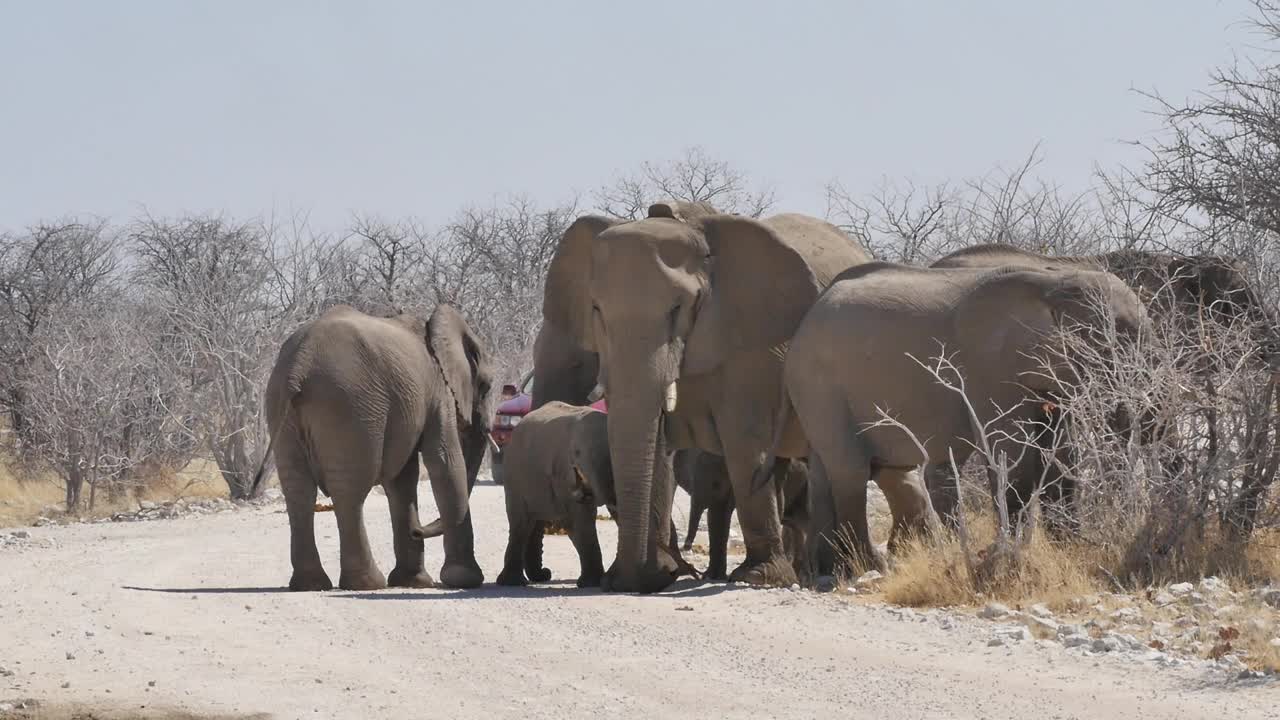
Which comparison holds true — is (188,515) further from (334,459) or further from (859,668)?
(859,668)

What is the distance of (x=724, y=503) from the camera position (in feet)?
53.1

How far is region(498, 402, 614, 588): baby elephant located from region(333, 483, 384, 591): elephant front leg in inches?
47.0

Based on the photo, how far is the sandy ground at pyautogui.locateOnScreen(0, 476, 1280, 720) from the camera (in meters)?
8.95

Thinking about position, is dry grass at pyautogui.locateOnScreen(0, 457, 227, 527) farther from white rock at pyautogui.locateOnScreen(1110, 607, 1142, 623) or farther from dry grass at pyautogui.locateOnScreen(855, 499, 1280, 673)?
white rock at pyautogui.locateOnScreen(1110, 607, 1142, 623)

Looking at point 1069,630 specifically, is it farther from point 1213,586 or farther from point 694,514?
point 694,514

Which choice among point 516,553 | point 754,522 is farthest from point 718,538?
point 516,553

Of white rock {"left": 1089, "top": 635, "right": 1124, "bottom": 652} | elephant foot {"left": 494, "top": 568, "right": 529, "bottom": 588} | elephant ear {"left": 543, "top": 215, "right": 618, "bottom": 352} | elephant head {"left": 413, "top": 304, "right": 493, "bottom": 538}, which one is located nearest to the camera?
white rock {"left": 1089, "top": 635, "right": 1124, "bottom": 652}

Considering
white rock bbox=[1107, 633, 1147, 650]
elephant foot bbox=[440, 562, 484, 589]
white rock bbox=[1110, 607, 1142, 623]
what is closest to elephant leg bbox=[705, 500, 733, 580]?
elephant foot bbox=[440, 562, 484, 589]

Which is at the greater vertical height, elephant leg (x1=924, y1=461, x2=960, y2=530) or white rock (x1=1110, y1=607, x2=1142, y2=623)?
elephant leg (x1=924, y1=461, x2=960, y2=530)

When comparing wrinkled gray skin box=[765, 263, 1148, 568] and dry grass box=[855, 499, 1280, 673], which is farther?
wrinkled gray skin box=[765, 263, 1148, 568]

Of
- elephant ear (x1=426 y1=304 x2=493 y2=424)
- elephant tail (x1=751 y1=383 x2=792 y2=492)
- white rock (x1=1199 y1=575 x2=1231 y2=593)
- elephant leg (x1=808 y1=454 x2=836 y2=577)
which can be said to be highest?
elephant ear (x1=426 y1=304 x2=493 y2=424)

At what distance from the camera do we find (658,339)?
14.2 m

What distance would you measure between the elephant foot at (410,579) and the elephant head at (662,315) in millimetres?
2283

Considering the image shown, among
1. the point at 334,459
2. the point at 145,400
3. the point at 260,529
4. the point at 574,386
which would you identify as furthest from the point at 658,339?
the point at 145,400
